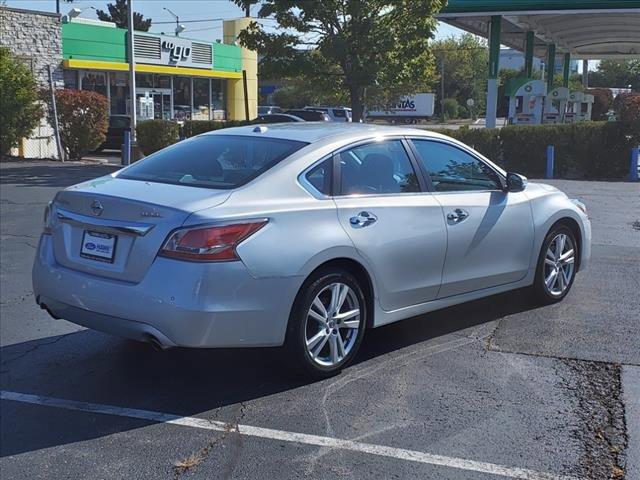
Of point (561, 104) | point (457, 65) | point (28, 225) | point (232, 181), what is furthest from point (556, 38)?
point (457, 65)

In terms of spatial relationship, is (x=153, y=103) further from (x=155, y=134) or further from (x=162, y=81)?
(x=155, y=134)

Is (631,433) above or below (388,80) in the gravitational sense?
below

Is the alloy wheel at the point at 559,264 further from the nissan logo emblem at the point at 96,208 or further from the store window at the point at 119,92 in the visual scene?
the store window at the point at 119,92

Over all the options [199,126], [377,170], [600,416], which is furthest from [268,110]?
[600,416]

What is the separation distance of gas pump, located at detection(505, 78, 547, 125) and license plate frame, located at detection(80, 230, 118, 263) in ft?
78.7

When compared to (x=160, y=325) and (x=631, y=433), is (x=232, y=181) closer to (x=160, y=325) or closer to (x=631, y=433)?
(x=160, y=325)

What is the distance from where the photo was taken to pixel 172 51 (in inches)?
1539

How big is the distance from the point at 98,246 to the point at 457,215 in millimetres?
2644

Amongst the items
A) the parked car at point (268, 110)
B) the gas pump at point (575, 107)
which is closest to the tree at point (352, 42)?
the gas pump at point (575, 107)

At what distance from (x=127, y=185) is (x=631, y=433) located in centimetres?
341

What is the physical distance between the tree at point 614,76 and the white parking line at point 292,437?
80.5 meters

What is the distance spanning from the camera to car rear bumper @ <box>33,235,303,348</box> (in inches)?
168

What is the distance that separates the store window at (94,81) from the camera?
3447 cm

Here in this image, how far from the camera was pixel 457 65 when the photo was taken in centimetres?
8662
